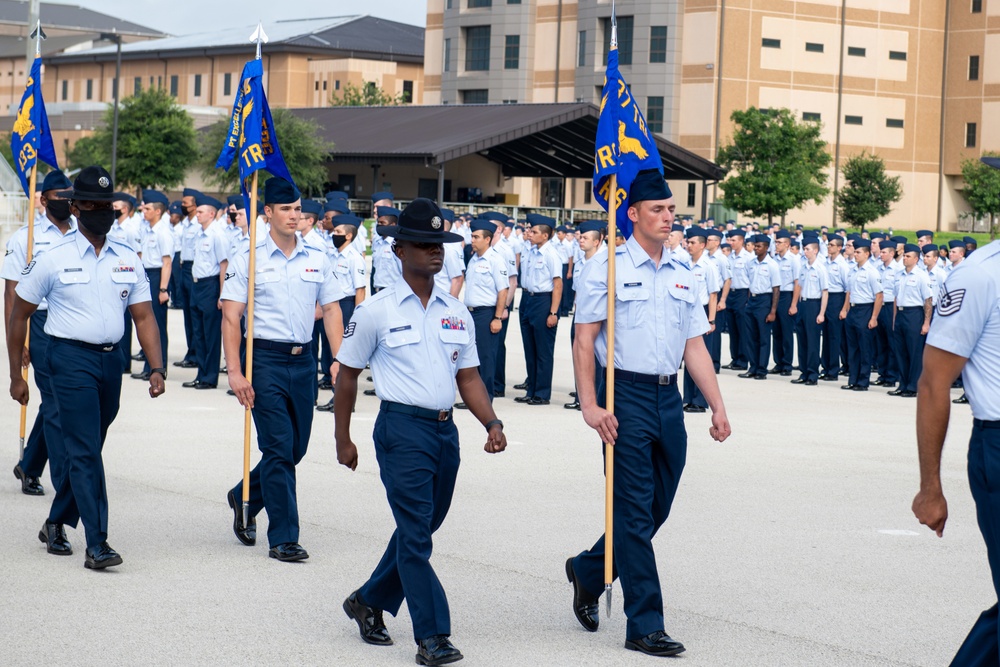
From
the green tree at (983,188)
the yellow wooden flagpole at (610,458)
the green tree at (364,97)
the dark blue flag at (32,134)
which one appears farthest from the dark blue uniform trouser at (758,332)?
the green tree at (364,97)

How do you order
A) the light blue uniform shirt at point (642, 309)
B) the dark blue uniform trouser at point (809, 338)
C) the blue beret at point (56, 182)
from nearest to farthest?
the light blue uniform shirt at point (642, 309) < the blue beret at point (56, 182) < the dark blue uniform trouser at point (809, 338)

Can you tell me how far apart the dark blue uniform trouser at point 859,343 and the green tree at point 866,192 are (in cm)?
4860

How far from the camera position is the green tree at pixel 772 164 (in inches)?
2346

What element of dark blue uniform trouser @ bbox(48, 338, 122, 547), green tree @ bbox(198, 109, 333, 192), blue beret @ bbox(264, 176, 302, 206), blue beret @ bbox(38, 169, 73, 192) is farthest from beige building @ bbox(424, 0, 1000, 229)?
dark blue uniform trouser @ bbox(48, 338, 122, 547)

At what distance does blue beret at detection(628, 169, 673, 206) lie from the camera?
6.88 metres

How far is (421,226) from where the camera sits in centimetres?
641

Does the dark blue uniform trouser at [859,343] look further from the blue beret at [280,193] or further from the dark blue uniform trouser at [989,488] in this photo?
the dark blue uniform trouser at [989,488]

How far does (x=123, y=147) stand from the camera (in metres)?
62.7

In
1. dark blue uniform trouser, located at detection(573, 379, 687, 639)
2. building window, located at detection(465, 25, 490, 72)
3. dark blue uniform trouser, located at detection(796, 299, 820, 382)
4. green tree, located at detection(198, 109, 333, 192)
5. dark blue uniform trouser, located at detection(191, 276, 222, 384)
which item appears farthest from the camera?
building window, located at detection(465, 25, 490, 72)

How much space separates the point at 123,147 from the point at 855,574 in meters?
58.2

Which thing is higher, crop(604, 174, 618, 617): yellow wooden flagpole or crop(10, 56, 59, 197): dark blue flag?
crop(10, 56, 59, 197): dark blue flag

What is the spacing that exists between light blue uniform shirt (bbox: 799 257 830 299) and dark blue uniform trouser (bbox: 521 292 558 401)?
247 inches

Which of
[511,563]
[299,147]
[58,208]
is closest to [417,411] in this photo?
[511,563]

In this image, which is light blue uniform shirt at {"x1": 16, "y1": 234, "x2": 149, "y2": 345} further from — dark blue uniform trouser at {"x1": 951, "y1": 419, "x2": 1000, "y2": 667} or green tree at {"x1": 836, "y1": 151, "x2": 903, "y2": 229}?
green tree at {"x1": 836, "y1": 151, "x2": 903, "y2": 229}
